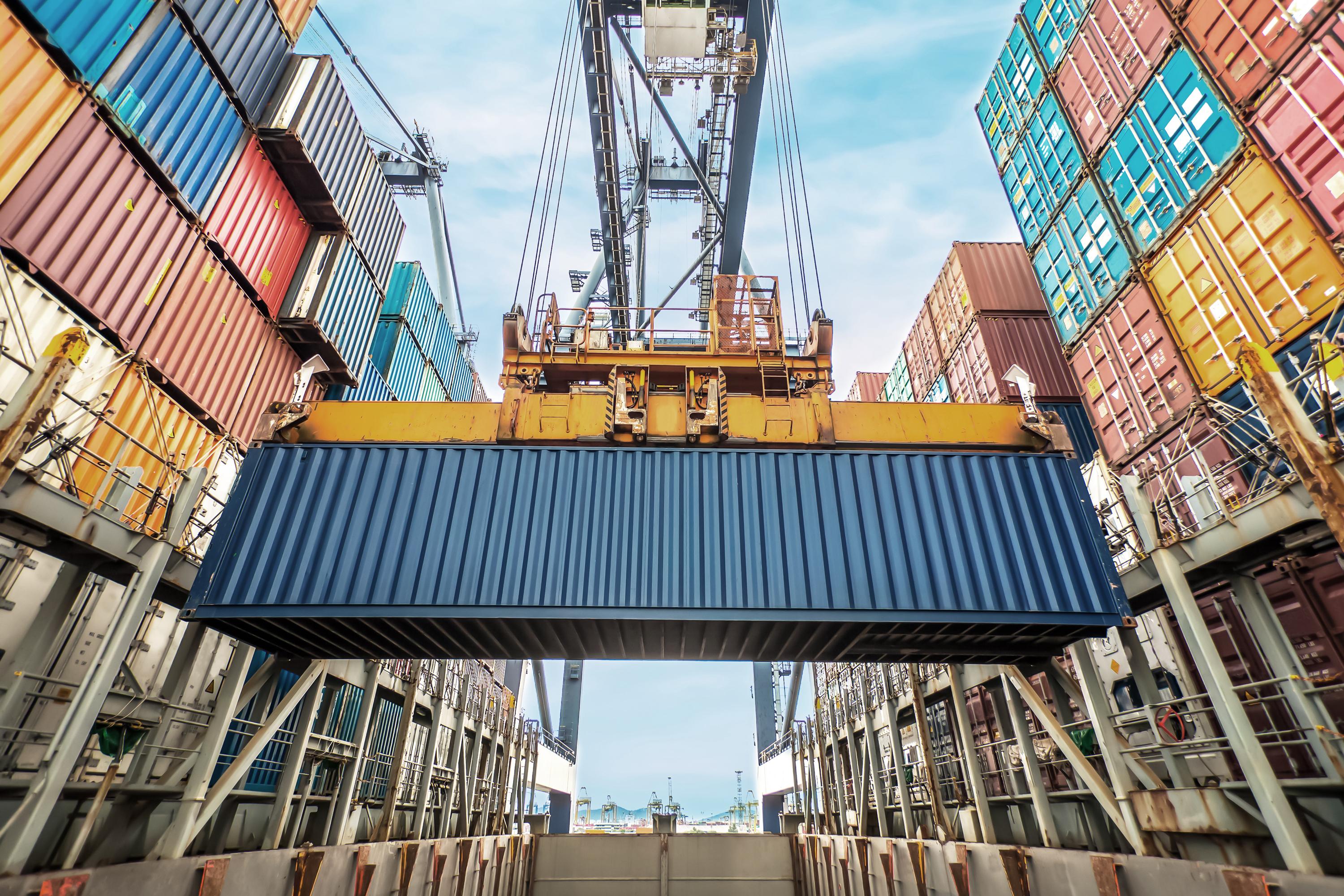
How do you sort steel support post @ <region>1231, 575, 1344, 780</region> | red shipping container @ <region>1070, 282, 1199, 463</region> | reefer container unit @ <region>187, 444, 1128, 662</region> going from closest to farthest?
1. steel support post @ <region>1231, 575, 1344, 780</region>
2. reefer container unit @ <region>187, 444, 1128, 662</region>
3. red shipping container @ <region>1070, 282, 1199, 463</region>

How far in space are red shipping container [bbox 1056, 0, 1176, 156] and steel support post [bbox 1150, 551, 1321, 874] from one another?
942 cm

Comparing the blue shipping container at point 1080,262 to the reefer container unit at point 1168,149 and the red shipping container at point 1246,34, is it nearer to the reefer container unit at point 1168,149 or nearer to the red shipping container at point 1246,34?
the reefer container unit at point 1168,149

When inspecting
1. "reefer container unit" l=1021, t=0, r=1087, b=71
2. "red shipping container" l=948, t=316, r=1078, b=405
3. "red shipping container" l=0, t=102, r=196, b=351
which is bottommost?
"red shipping container" l=0, t=102, r=196, b=351

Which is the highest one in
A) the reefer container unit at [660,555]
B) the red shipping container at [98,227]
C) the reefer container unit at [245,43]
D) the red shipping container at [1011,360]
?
the reefer container unit at [245,43]

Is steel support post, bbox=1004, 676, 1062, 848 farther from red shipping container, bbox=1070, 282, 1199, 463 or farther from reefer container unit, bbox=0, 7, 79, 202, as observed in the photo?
reefer container unit, bbox=0, 7, 79, 202

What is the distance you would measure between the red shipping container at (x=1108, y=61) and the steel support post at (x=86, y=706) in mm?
14926

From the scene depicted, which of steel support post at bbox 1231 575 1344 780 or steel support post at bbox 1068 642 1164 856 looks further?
steel support post at bbox 1068 642 1164 856

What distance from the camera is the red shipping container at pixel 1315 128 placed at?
745cm

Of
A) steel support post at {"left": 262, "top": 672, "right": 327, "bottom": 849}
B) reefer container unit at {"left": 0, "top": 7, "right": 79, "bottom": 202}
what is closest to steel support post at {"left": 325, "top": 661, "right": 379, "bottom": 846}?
steel support post at {"left": 262, "top": 672, "right": 327, "bottom": 849}

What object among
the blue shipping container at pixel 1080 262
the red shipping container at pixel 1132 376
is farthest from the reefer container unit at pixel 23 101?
the blue shipping container at pixel 1080 262

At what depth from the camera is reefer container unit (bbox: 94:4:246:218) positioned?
845 centimetres

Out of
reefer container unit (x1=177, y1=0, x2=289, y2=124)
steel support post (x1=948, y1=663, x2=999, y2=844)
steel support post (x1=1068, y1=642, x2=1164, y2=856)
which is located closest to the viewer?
steel support post (x1=1068, y1=642, x2=1164, y2=856)

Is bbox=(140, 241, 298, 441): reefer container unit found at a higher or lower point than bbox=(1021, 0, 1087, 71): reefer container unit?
lower

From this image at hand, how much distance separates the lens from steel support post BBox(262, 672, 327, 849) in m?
7.95
